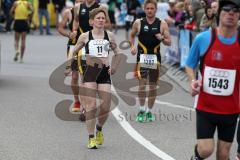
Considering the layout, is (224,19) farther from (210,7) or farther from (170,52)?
(170,52)

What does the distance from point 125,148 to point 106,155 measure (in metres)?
0.55

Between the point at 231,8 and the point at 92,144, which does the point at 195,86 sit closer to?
the point at 231,8

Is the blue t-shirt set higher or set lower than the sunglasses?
lower

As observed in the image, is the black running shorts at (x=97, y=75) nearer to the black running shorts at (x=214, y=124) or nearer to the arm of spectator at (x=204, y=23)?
the black running shorts at (x=214, y=124)

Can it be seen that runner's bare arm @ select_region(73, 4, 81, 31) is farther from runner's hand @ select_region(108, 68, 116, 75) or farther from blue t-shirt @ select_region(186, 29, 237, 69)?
blue t-shirt @ select_region(186, 29, 237, 69)

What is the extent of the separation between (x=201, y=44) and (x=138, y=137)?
385 cm

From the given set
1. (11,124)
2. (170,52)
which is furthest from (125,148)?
(170,52)

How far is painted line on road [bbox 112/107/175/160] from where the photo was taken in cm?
956

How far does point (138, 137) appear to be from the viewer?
10781 millimetres

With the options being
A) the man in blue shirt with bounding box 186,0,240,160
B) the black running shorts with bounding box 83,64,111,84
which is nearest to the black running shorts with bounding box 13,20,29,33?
the black running shorts with bounding box 83,64,111,84

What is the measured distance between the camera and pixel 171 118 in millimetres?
12758

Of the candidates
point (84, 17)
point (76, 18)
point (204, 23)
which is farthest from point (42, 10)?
point (84, 17)

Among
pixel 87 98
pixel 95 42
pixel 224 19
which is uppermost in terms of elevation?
pixel 224 19

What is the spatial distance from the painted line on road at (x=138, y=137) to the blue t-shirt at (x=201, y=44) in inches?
92.2
